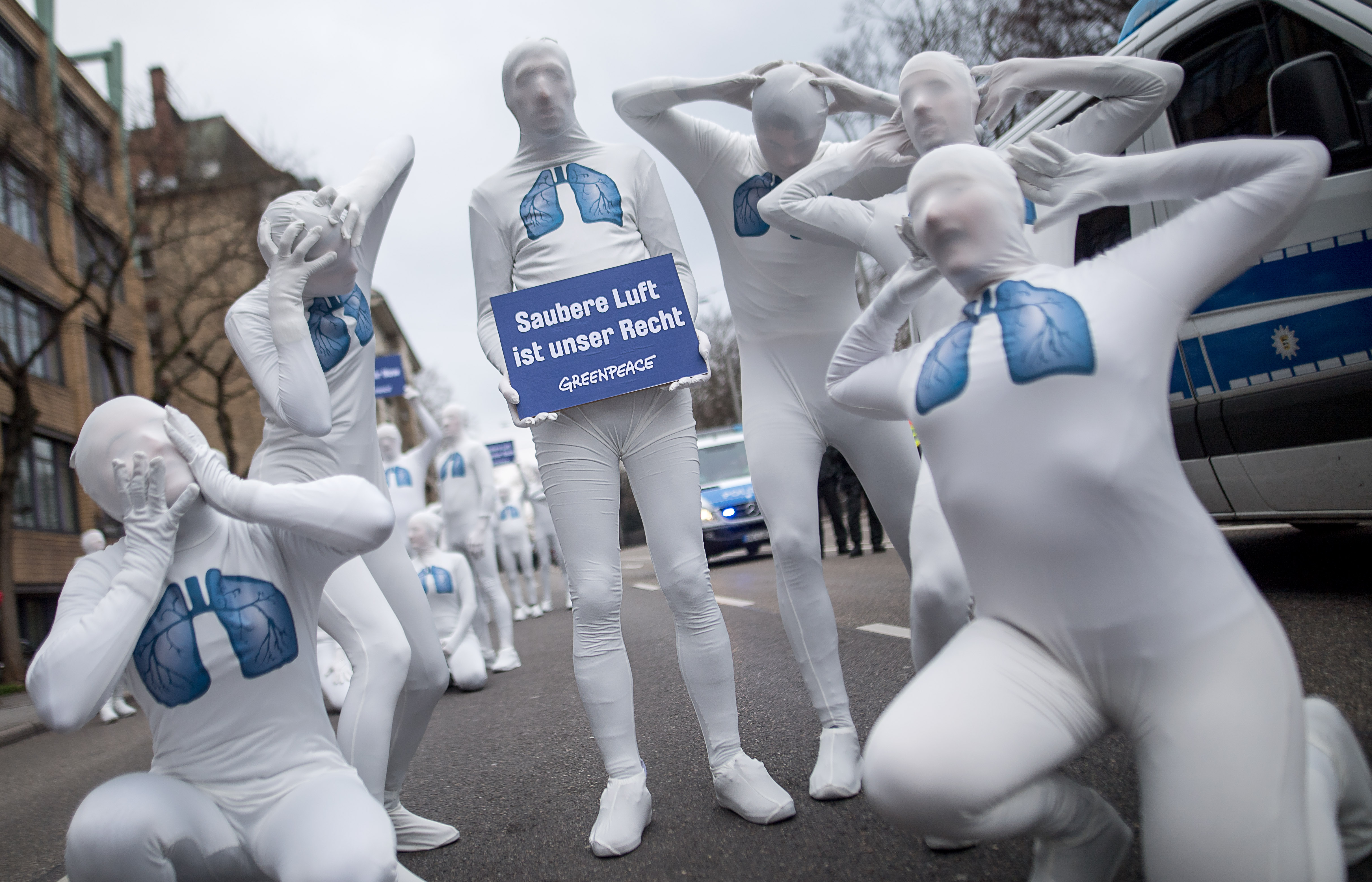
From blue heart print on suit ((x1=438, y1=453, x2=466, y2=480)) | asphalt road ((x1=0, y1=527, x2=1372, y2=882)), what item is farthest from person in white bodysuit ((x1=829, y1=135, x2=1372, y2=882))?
blue heart print on suit ((x1=438, y1=453, x2=466, y2=480))

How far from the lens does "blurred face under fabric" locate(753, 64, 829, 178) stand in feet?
10.2

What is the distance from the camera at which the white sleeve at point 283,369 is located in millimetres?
2703

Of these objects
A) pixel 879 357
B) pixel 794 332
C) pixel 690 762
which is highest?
pixel 794 332

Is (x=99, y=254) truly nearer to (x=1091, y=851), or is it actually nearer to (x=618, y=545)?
(x=618, y=545)

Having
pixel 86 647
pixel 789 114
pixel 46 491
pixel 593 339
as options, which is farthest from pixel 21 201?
pixel 86 647

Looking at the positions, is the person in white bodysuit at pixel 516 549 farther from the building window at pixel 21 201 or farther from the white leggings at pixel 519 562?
the building window at pixel 21 201

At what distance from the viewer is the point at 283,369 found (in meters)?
2.71

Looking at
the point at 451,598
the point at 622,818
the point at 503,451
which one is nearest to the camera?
the point at 622,818

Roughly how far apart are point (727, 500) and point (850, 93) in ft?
51.6

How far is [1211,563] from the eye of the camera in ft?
5.64

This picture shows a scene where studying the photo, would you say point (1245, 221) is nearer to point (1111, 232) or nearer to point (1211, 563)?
point (1211, 563)

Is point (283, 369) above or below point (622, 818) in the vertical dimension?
above

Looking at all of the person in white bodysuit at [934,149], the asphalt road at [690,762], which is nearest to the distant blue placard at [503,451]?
the asphalt road at [690,762]

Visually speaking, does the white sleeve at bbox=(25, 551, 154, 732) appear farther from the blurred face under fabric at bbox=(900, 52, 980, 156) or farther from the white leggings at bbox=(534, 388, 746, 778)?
the blurred face under fabric at bbox=(900, 52, 980, 156)
